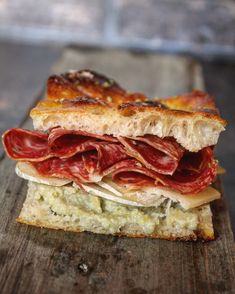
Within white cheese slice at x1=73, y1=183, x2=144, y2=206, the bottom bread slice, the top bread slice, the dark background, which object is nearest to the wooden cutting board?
the bottom bread slice

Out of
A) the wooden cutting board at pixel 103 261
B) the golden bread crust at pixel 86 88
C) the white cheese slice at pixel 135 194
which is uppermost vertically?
the golden bread crust at pixel 86 88

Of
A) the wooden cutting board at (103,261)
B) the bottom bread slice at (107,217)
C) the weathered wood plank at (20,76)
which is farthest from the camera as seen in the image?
the weathered wood plank at (20,76)

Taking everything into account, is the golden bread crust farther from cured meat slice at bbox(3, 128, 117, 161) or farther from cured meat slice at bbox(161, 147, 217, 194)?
cured meat slice at bbox(161, 147, 217, 194)

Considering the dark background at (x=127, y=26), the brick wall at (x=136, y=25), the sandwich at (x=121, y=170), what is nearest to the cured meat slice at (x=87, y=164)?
the sandwich at (x=121, y=170)

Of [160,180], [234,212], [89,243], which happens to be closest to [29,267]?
[89,243]

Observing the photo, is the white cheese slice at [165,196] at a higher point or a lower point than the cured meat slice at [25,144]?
lower

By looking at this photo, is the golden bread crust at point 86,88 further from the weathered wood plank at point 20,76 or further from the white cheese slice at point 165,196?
the weathered wood plank at point 20,76

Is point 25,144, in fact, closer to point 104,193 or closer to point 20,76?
point 104,193

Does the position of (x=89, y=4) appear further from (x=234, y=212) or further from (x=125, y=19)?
(x=234, y=212)
